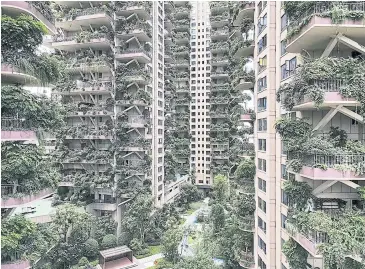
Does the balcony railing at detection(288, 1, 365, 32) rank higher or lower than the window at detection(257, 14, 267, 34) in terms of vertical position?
lower

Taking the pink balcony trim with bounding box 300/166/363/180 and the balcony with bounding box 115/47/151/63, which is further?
the balcony with bounding box 115/47/151/63

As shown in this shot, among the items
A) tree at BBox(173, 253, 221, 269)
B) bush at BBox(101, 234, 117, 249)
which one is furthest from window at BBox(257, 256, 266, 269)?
bush at BBox(101, 234, 117, 249)

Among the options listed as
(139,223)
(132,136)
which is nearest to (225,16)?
(132,136)

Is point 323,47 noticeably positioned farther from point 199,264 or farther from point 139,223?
point 139,223

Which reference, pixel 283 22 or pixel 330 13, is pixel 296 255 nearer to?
pixel 330 13

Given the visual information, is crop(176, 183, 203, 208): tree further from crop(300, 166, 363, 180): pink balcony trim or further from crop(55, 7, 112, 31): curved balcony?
crop(300, 166, 363, 180): pink balcony trim

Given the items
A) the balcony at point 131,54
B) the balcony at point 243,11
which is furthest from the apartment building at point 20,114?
the balcony at point 131,54
